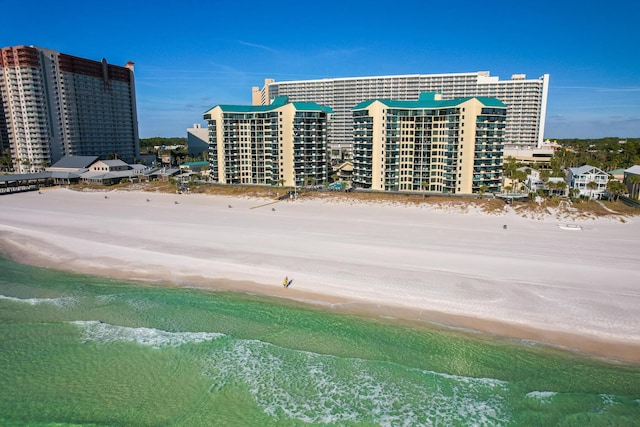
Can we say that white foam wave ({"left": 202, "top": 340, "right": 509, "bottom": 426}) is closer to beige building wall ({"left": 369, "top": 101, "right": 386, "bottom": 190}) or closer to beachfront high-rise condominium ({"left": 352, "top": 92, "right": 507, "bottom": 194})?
beachfront high-rise condominium ({"left": 352, "top": 92, "right": 507, "bottom": 194})

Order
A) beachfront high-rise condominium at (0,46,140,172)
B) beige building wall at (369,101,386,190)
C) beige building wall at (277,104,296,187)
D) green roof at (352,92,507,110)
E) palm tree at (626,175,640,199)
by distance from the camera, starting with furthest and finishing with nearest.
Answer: beachfront high-rise condominium at (0,46,140,172) < beige building wall at (277,104,296,187) < beige building wall at (369,101,386,190) < green roof at (352,92,507,110) < palm tree at (626,175,640,199)

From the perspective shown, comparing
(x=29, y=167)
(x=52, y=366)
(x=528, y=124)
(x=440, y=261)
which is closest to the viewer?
(x=52, y=366)

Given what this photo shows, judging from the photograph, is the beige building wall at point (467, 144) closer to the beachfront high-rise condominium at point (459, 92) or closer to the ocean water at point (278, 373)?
the ocean water at point (278, 373)

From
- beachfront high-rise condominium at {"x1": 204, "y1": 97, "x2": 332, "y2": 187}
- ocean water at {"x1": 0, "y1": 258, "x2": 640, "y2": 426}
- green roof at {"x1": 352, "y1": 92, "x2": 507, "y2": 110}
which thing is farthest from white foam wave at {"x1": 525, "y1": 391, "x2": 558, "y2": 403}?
beachfront high-rise condominium at {"x1": 204, "y1": 97, "x2": 332, "y2": 187}

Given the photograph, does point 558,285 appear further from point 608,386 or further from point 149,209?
point 149,209

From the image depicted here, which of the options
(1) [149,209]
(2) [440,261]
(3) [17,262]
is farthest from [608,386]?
(1) [149,209]

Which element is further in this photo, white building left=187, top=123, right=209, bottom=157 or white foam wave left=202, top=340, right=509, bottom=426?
white building left=187, top=123, right=209, bottom=157

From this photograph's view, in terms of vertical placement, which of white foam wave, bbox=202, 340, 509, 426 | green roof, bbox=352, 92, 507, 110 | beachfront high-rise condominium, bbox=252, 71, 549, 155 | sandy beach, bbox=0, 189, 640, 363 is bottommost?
white foam wave, bbox=202, 340, 509, 426

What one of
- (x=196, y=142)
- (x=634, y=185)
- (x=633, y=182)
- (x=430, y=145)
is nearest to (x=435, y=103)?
(x=430, y=145)
